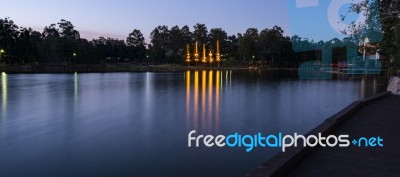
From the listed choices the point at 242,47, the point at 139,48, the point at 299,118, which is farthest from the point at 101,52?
the point at 299,118

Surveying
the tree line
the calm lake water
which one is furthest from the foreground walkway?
the tree line

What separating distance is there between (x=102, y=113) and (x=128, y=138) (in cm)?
586

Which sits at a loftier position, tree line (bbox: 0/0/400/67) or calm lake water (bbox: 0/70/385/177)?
tree line (bbox: 0/0/400/67)

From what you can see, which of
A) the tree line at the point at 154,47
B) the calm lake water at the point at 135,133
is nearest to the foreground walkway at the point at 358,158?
the calm lake water at the point at 135,133

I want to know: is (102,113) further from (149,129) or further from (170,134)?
(170,134)

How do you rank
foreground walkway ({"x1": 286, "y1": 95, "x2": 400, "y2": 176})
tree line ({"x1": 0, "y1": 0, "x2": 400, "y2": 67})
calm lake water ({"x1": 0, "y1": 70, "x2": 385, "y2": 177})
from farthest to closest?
tree line ({"x1": 0, "y1": 0, "x2": 400, "y2": 67}) < calm lake water ({"x1": 0, "y1": 70, "x2": 385, "y2": 177}) < foreground walkway ({"x1": 286, "y1": 95, "x2": 400, "y2": 176})

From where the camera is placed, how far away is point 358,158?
6840 mm

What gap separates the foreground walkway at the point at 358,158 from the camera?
236 inches

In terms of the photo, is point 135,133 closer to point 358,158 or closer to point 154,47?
point 358,158

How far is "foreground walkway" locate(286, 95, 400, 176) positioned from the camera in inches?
236

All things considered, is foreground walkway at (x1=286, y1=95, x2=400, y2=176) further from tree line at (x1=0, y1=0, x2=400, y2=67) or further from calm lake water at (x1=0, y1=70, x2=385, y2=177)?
tree line at (x1=0, y1=0, x2=400, y2=67)

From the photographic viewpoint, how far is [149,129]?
1242 cm

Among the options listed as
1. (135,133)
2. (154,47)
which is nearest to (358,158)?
(135,133)

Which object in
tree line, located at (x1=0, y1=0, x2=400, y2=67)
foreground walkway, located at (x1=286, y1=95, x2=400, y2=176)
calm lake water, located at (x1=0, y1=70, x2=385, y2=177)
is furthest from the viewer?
tree line, located at (x1=0, y1=0, x2=400, y2=67)
